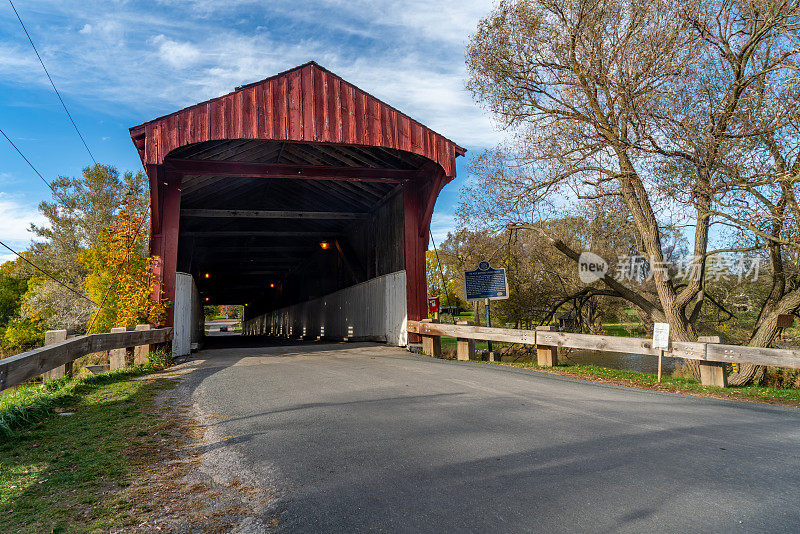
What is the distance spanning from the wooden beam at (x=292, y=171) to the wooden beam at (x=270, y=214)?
9.43 feet

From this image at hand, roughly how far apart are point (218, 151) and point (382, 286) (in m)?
5.99

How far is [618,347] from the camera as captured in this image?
866 centimetres

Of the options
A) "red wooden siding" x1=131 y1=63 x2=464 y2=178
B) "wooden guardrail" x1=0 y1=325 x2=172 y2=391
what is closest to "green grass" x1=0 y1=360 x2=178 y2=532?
"wooden guardrail" x1=0 y1=325 x2=172 y2=391

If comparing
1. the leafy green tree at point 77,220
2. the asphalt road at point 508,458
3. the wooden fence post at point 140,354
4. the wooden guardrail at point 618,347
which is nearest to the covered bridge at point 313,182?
the wooden guardrail at point 618,347

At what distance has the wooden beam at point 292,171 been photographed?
13.2 metres

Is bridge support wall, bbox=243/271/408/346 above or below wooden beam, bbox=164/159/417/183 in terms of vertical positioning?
below

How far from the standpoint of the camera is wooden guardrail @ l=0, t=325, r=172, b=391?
14.8 feet

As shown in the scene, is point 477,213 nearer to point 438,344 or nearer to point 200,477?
point 438,344

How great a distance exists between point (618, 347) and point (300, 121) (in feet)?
26.5

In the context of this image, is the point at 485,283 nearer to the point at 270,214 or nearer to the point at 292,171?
the point at 292,171

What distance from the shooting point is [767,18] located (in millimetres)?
10570

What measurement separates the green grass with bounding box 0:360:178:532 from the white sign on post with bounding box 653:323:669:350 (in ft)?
22.7

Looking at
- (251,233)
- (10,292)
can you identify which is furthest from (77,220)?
(251,233)

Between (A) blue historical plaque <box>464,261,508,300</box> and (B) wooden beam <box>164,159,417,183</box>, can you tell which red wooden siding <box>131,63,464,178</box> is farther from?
(A) blue historical plaque <box>464,261,508,300</box>
